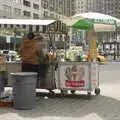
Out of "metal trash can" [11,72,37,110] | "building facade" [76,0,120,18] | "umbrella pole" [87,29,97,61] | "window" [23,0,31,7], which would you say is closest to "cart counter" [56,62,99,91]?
"umbrella pole" [87,29,97,61]

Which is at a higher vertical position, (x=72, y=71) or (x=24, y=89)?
(x=72, y=71)

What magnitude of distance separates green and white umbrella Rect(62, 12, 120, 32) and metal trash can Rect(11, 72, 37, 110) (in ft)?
12.5

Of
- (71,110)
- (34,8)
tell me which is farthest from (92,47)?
(34,8)

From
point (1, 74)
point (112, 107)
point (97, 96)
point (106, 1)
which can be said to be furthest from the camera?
point (106, 1)

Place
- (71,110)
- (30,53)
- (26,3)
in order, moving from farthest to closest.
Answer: (26,3), (30,53), (71,110)

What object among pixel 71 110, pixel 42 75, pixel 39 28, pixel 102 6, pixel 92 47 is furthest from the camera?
pixel 102 6

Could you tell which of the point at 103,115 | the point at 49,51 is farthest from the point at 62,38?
the point at 103,115

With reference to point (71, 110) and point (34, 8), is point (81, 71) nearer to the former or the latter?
point (71, 110)

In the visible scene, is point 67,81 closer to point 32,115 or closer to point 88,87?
point 88,87

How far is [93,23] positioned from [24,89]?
4.30m

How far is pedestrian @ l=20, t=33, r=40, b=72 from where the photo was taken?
44.2 ft

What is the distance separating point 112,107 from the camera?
38.9 ft

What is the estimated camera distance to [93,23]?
14430 millimetres

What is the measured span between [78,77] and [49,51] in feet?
4.39
